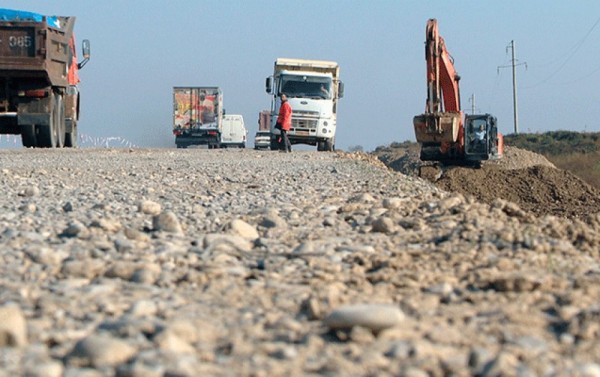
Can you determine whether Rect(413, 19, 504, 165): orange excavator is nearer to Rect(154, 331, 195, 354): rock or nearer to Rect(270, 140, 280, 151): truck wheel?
Rect(270, 140, 280, 151): truck wheel

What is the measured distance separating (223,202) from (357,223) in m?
2.31

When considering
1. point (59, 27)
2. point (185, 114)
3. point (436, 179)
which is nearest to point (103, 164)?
point (59, 27)

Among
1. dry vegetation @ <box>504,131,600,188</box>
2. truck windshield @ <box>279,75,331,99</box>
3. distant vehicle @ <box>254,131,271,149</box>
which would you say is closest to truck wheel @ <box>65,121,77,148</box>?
truck windshield @ <box>279,75,331,99</box>

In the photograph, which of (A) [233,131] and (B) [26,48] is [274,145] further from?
(A) [233,131]

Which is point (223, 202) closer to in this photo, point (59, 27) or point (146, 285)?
point (146, 285)

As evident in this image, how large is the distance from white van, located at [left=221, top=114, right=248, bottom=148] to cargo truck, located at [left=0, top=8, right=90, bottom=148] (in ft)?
121

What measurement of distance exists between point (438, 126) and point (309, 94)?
7807 mm

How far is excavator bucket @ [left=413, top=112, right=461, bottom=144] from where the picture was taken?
27.3 metres

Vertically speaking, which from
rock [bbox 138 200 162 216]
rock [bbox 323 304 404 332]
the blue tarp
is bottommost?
rock [bbox 323 304 404 332]

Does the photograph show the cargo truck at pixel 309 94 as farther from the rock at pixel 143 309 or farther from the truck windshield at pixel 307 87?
the rock at pixel 143 309

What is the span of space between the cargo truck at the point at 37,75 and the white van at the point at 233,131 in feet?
121

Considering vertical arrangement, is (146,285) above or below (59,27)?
below

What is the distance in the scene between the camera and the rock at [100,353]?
3.52 metres

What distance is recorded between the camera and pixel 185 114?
189 feet
